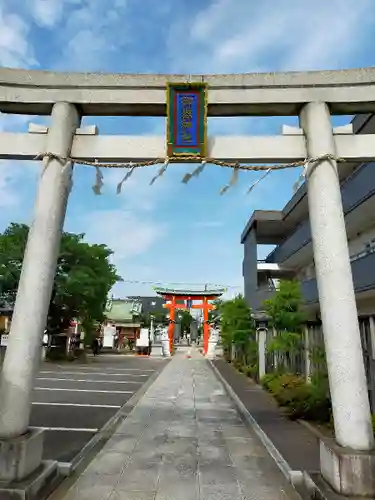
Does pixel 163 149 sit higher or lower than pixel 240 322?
higher

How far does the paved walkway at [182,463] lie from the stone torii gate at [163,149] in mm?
884

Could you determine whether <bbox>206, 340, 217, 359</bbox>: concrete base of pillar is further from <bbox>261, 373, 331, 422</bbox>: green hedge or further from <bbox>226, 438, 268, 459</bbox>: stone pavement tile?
<bbox>226, 438, 268, 459</bbox>: stone pavement tile

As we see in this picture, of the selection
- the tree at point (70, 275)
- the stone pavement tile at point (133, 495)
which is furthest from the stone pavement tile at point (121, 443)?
the tree at point (70, 275)

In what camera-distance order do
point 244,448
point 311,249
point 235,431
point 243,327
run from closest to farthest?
point 244,448
point 235,431
point 311,249
point 243,327

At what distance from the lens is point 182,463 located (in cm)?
559

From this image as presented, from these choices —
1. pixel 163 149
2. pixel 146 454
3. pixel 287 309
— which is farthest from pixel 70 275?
pixel 163 149

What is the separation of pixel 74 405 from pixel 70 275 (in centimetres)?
1429

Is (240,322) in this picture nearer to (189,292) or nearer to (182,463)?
(182,463)

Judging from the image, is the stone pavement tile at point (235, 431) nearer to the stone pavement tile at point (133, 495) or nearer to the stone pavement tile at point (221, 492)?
the stone pavement tile at point (221, 492)

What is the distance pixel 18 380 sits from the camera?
4.50 m

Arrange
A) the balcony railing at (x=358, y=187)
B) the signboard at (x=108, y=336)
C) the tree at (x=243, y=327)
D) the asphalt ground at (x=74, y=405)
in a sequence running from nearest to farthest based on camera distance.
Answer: the asphalt ground at (x=74, y=405)
the balcony railing at (x=358, y=187)
the tree at (x=243, y=327)
the signboard at (x=108, y=336)

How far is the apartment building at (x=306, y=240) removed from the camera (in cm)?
1098

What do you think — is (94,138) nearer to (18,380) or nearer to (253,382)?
(18,380)

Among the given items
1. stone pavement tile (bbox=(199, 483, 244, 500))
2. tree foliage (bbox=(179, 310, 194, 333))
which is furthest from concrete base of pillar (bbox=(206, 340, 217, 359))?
tree foliage (bbox=(179, 310, 194, 333))
